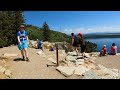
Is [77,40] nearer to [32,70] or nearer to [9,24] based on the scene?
[32,70]

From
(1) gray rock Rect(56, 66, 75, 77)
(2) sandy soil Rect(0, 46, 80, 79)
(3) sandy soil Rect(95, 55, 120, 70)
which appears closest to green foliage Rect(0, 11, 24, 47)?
(3) sandy soil Rect(95, 55, 120, 70)

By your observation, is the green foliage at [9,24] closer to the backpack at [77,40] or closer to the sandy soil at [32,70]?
the backpack at [77,40]

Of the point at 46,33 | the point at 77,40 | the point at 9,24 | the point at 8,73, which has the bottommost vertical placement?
the point at 8,73

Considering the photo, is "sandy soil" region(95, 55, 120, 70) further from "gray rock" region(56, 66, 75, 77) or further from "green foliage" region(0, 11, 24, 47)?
"green foliage" region(0, 11, 24, 47)

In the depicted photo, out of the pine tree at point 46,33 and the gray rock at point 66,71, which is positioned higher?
the pine tree at point 46,33

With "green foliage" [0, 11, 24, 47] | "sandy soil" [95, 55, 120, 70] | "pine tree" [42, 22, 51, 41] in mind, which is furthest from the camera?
"pine tree" [42, 22, 51, 41]

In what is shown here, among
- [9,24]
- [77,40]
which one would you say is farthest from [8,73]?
[9,24]

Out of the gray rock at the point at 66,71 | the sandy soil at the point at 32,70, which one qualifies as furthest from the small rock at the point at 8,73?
the gray rock at the point at 66,71

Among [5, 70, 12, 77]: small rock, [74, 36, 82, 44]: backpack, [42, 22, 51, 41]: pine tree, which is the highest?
[42, 22, 51, 41]: pine tree

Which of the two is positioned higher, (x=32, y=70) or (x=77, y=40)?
(x=77, y=40)

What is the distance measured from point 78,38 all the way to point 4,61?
167 inches

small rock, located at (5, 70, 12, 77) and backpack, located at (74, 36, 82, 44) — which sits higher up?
backpack, located at (74, 36, 82, 44)

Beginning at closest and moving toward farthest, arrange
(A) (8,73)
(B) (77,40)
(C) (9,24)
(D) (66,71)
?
(A) (8,73) < (D) (66,71) < (B) (77,40) < (C) (9,24)
